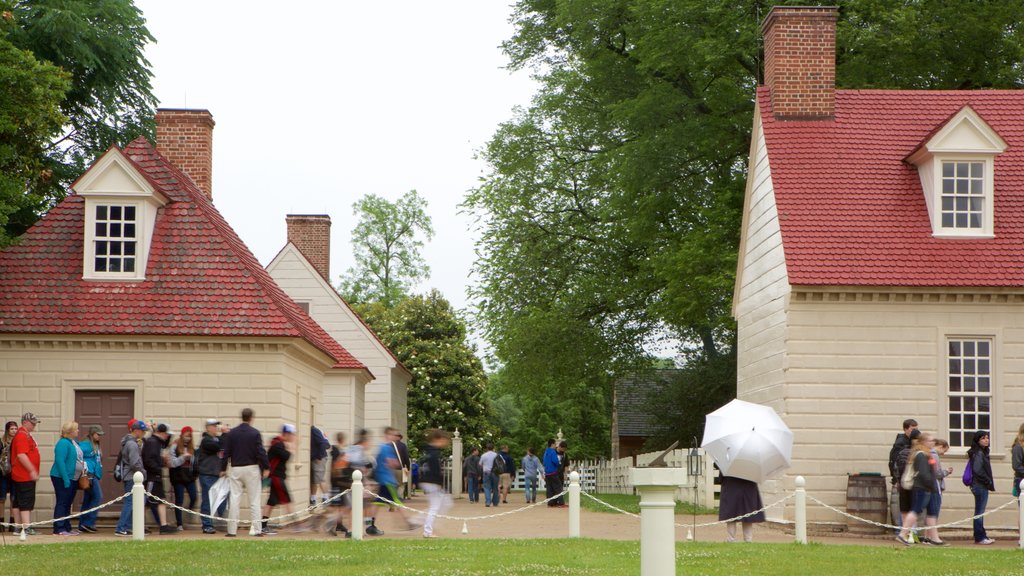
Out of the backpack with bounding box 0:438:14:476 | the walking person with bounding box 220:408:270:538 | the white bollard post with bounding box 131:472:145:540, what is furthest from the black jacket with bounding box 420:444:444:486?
the backpack with bounding box 0:438:14:476

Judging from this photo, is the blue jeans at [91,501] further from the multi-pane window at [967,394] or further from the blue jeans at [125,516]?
the multi-pane window at [967,394]

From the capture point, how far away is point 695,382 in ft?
146

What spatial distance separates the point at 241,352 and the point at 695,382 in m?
24.3

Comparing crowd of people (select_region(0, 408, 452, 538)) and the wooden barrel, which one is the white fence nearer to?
the wooden barrel

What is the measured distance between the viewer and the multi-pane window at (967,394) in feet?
74.8

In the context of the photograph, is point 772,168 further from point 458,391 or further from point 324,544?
point 458,391

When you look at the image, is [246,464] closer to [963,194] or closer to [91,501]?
[91,501]

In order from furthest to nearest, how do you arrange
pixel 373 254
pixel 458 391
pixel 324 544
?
1. pixel 373 254
2. pixel 458 391
3. pixel 324 544

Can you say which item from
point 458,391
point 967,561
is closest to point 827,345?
point 967,561

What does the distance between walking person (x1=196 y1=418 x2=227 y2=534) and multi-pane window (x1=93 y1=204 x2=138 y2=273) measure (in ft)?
13.3

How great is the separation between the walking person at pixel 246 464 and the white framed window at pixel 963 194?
12.6m

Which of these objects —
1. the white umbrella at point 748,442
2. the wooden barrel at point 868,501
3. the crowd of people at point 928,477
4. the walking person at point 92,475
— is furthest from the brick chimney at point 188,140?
the crowd of people at point 928,477

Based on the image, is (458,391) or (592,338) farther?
(458,391)

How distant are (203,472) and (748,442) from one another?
8879mm
